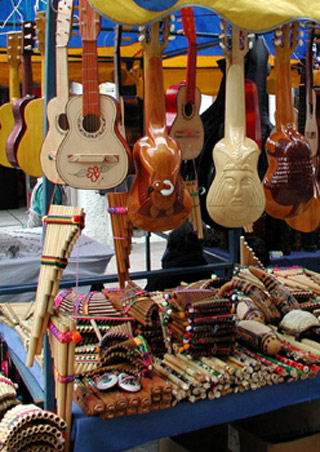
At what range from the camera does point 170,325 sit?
2.35 m

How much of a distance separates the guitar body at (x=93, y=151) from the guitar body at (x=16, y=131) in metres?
0.81

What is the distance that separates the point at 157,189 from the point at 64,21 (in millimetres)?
735

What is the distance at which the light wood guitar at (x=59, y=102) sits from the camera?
1966 millimetres

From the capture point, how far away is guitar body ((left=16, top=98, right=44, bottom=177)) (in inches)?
101

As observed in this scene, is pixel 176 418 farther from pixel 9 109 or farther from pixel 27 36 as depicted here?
pixel 27 36

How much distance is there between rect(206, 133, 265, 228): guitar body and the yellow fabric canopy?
420mm

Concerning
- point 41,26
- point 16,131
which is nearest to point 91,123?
point 16,131

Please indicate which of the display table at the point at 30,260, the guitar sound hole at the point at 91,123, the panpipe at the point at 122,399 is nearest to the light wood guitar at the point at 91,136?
the guitar sound hole at the point at 91,123

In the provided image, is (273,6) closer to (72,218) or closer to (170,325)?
(72,218)

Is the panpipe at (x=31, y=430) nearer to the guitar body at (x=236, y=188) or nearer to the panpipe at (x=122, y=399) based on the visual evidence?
the panpipe at (x=122, y=399)

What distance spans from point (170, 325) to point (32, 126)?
1.15m

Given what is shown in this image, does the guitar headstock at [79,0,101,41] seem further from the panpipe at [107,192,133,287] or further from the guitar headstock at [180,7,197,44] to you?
the panpipe at [107,192,133,287]

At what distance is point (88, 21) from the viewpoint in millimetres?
1863

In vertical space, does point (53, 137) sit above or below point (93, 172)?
above
